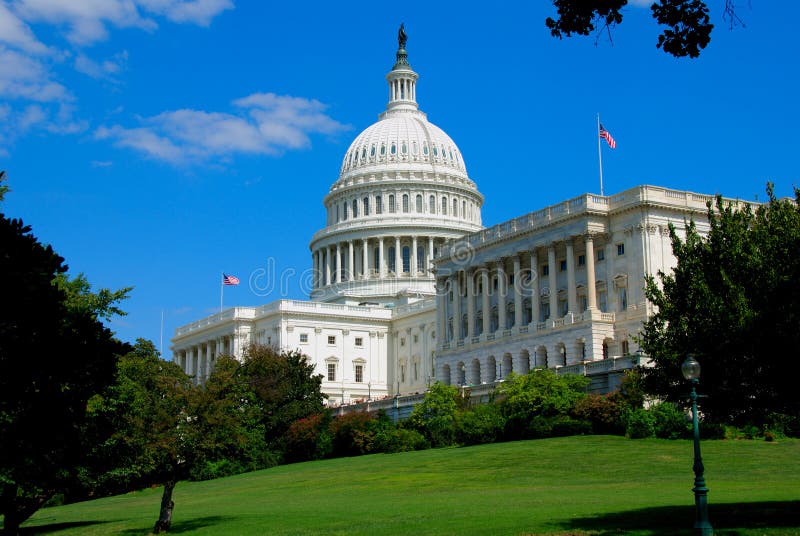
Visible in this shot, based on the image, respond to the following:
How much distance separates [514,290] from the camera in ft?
321

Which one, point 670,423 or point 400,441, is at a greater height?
point 670,423

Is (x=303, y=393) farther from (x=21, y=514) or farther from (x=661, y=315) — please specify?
(x=661, y=315)

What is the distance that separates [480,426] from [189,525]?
3204 cm

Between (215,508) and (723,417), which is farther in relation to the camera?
(215,508)

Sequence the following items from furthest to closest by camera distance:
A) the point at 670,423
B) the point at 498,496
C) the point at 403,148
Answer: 1. the point at 403,148
2. the point at 670,423
3. the point at 498,496

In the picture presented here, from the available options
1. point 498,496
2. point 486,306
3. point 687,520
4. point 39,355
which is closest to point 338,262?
point 486,306

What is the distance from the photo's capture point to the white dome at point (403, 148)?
529ft

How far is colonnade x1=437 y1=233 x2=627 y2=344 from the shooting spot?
297 feet

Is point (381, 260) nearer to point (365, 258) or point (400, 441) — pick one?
point (365, 258)

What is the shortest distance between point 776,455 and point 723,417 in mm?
17817

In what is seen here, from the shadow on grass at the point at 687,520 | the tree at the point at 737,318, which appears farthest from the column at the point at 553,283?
the shadow on grass at the point at 687,520

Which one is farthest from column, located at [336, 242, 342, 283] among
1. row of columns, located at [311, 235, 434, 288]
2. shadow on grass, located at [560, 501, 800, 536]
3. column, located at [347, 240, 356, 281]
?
shadow on grass, located at [560, 501, 800, 536]

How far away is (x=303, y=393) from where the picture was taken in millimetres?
90812

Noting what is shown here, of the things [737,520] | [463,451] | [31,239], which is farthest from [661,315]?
[463,451]
